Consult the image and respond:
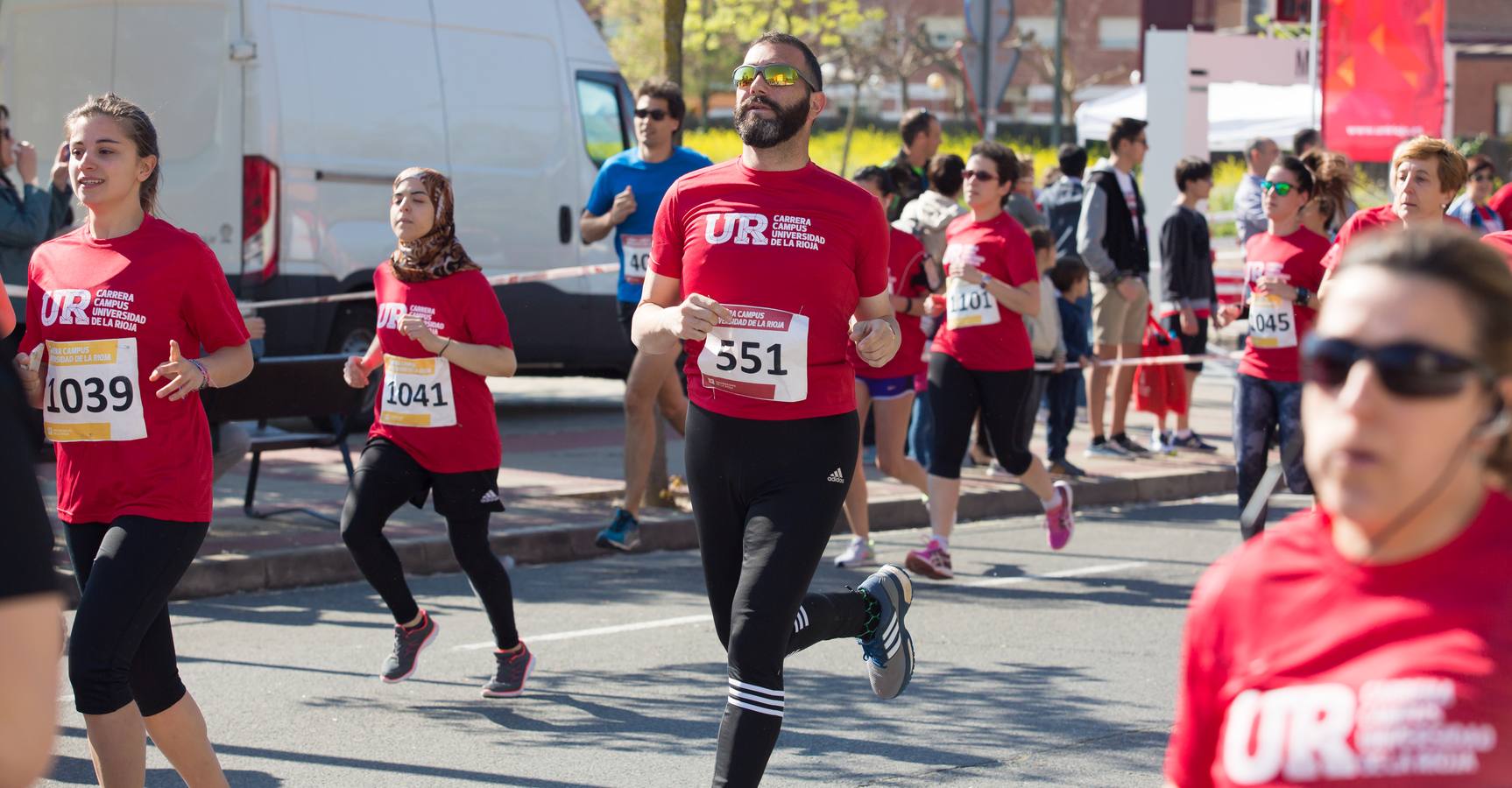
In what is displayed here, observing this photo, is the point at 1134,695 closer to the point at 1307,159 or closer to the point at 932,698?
the point at 932,698

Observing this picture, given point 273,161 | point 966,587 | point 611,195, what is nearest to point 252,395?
point 611,195

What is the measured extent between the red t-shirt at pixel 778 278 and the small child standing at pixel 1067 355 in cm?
669

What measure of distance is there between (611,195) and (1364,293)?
24.0 feet

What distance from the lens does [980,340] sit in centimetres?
812

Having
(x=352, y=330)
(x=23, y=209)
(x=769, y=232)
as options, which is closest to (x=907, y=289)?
(x=23, y=209)

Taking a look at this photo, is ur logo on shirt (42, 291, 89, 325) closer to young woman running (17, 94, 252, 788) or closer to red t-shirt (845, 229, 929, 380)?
young woman running (17, 94, 252, 788)

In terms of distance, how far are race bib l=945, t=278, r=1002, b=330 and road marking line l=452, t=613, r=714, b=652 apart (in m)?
1.72

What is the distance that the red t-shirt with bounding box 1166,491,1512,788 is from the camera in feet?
6.70

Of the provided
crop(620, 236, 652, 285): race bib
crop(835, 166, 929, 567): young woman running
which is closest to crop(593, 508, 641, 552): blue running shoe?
crop(835, 166, 929, 567): young woman running

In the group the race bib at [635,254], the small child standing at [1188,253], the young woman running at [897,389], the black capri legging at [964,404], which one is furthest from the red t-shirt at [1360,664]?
the small child standing at [1188,253]

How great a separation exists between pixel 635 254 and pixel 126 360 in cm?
481

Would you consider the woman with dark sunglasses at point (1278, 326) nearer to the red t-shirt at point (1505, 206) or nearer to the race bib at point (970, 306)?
the race bib at point (970, 306)

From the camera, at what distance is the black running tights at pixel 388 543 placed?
19.4ft

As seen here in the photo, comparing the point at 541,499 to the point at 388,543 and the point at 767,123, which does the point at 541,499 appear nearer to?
the point at 388,543
